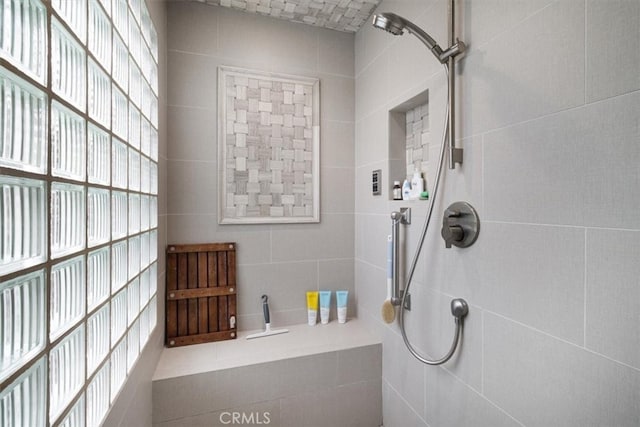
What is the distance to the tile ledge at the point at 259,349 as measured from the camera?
4.64 ft

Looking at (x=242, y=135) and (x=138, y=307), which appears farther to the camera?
(x=242, y=135)

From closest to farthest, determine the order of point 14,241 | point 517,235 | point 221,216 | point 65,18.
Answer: point 14,241 < point 65,18 < point 517,235 < point 221,216

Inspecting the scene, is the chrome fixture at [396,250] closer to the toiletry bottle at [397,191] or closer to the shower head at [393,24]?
the toiletry bottle at [397,191]

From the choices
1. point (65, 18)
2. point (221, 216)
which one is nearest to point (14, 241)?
point (65, 18)

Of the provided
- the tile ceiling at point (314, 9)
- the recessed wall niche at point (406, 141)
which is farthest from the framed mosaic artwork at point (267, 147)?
the recessed wall niche at point (406, 141)

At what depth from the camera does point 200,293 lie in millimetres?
1686

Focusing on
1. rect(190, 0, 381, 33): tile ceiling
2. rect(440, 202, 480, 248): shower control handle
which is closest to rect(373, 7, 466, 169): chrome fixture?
rect(440, 202, 480, 248): shower control handle

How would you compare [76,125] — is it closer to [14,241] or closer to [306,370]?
[14,241]

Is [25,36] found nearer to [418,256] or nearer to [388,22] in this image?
[388,22]

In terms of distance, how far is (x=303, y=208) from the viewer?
1.92 m

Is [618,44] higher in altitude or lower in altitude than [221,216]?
higher

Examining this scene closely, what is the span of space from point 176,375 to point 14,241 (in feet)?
3.68

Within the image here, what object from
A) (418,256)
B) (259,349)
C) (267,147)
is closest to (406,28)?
(418,256)

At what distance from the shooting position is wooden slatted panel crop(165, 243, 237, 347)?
1629mm
